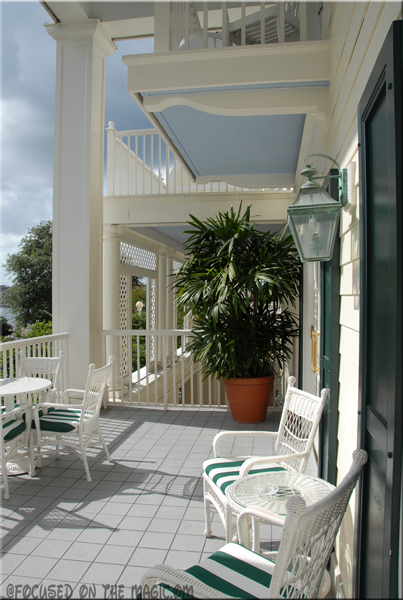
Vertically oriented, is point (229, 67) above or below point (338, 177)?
above

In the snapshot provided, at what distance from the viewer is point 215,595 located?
4.17 feet

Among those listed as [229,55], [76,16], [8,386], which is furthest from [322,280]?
[76,16]

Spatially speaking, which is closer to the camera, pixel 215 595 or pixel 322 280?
pixel 215 595

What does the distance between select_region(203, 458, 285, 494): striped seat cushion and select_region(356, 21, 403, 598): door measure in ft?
2.89

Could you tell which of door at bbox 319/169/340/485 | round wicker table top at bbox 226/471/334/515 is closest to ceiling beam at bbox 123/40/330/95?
door at bbox 319/169/340/485

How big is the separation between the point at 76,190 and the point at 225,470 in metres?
3.90

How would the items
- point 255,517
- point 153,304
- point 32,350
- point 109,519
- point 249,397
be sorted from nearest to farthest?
point 255,517 < point 109,519 < point 249,397 < point 32,350 < point 153,304

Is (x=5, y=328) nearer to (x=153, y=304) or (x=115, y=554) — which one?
(x=153, y=304)

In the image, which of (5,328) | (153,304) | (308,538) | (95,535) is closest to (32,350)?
(95,535)

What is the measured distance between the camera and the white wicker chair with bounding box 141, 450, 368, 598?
1.10 metres

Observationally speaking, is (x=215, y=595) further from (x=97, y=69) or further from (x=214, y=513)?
(x=97, y=69)

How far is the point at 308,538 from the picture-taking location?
3.80 ft

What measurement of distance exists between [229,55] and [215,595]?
3.07 metres

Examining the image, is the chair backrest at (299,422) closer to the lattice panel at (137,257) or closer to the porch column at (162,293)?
the lattice panel at (137,257)
